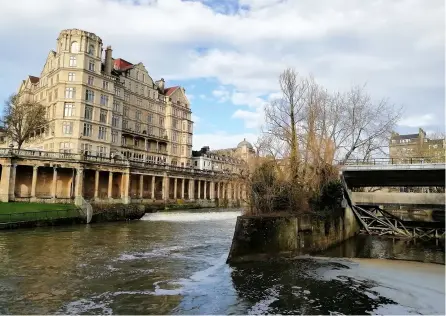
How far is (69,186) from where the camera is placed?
2299 inches

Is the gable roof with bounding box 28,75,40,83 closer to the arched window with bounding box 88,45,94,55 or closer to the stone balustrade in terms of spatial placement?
the arched window with bounding box 88,45,94,55

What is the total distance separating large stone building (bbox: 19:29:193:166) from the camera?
65.4m

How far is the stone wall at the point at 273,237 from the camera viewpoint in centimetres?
1755

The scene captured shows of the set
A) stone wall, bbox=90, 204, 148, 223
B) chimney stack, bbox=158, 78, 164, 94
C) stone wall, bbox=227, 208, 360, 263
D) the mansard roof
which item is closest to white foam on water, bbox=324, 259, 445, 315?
stone wall, bbox=227, 208, 360, 263

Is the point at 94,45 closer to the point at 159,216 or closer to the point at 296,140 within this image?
the point at 159,216

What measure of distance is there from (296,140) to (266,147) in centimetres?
213

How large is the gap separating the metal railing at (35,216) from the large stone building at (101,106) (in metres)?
26.6

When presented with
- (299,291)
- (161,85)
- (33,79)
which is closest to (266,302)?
(299,291)

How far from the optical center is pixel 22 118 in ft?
204

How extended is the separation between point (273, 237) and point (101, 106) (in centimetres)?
5910

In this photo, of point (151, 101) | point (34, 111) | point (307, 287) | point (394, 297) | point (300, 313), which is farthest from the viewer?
point (151, 101)

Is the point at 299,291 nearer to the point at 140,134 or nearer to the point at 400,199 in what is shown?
the point at 400,199

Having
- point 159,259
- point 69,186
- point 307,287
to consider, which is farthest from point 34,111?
point 307,287

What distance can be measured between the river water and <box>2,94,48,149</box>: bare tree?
43.5 meters
